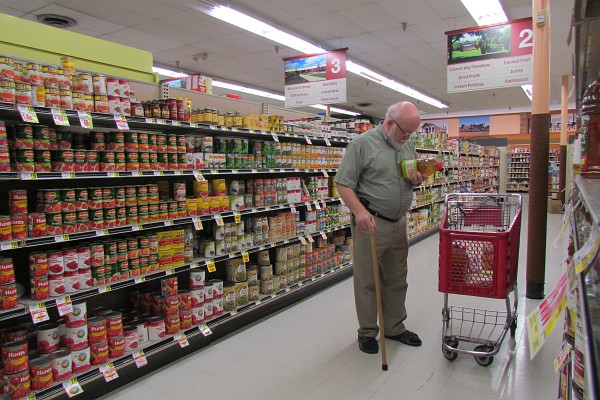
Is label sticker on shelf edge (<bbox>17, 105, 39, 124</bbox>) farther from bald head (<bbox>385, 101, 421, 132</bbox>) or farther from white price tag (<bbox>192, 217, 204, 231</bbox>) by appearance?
bald head (<bbox>385, 101, 421, 132</bbox>)

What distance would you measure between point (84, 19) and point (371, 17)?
5.38 meters

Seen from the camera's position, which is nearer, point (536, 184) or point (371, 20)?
point (536, 184)

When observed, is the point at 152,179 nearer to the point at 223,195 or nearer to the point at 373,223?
the point at 223,195

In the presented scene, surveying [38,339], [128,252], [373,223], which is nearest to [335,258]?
[373,223]

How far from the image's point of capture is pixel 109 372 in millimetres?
2881

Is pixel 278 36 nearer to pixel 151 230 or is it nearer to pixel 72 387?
pixel 151 230

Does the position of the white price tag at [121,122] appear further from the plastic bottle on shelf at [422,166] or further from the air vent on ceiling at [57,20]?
the air vent on ceiling at [57,20]

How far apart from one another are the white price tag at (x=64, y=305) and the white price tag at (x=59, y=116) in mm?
1111

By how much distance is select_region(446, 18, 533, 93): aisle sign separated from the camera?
21.6 ft

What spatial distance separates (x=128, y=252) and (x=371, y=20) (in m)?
6.97

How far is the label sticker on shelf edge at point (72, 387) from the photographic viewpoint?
263 centimetres

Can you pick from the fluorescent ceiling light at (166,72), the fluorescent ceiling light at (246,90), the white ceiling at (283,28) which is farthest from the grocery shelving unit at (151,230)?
the fluorescent ceiling light at (246,90)

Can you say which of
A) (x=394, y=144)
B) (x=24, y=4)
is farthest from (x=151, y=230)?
(x=24, y=4)

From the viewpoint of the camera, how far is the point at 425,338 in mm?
3734
